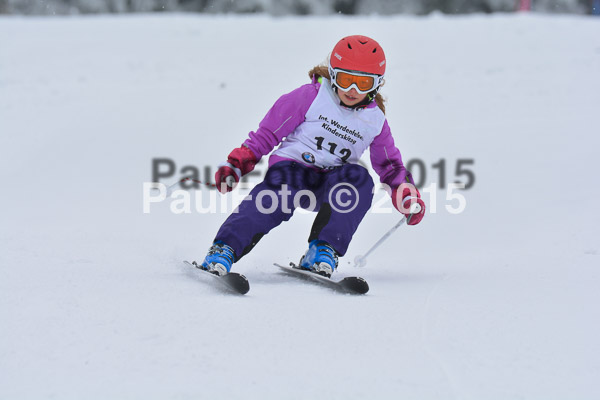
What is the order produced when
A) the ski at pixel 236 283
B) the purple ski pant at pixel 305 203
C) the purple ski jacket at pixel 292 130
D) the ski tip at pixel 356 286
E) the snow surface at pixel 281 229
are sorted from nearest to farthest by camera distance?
the snow surface at pixel 281 229, the ski at pixel 236 283, the ski tip at pixel 356 286, the purple ski pant at pixel 305 203, the purple ski jacket at pixel 292 130

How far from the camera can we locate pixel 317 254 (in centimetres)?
316

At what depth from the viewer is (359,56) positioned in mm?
3193

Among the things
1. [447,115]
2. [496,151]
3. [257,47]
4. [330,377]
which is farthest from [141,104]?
[330,377]

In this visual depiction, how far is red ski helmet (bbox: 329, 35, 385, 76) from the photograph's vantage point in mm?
3195

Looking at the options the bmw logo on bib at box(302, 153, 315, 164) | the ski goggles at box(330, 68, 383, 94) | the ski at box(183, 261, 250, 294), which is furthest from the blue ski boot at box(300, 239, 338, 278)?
the ski goggles at box(330, 68, 383, 94)

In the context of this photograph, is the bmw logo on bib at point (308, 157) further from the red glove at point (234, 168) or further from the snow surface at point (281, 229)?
the snow surface at point (281, 229)

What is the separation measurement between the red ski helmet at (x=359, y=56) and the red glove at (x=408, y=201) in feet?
1.88

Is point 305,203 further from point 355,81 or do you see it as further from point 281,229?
point 281,229

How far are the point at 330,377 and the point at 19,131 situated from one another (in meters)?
5.90

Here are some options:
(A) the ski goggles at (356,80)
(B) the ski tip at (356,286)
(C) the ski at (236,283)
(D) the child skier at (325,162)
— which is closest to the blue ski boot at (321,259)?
(D) the child skier at (325,162)

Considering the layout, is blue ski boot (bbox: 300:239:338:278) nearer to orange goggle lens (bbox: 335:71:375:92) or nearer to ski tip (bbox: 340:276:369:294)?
ski tip (bbox: 340:276:369:294)

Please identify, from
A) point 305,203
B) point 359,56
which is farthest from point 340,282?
point 359,56

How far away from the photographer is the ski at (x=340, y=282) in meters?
2.76

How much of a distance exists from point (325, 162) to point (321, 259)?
56cm
